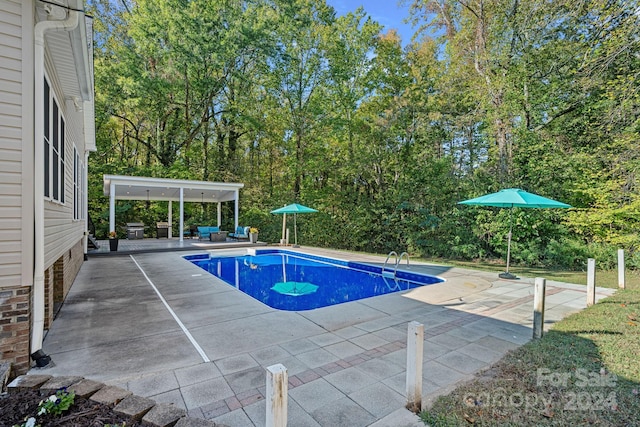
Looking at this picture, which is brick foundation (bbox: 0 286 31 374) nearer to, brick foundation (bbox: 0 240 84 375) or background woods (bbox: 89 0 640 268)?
brick foundation (bbox: 0 240 84 375)

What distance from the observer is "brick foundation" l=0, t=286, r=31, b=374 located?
116 inches

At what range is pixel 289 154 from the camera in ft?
70.3

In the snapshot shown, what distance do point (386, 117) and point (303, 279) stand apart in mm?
10615

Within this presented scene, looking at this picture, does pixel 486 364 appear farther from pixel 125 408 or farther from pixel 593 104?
pixel 593 104

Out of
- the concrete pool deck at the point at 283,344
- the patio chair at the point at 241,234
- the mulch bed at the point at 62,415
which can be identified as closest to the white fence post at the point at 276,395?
the concrete pool deck at the point at 283,344

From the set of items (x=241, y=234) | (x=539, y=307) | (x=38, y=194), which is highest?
(x=38, y=194)

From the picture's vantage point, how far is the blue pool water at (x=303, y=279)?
805 cm

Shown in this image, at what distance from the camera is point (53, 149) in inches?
173

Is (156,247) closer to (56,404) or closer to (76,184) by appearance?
(76,184)

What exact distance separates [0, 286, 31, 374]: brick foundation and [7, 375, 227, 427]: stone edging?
20cm

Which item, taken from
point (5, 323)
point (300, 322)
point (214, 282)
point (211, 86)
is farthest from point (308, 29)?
point (5, 323)

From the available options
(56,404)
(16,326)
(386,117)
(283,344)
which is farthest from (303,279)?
(386,117)

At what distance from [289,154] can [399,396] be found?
19.7 m

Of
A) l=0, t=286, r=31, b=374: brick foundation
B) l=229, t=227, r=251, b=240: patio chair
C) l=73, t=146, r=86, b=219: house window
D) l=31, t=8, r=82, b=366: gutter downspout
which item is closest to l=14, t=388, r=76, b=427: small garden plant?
l=0, t=286, r=31, b=374: brick foundation
